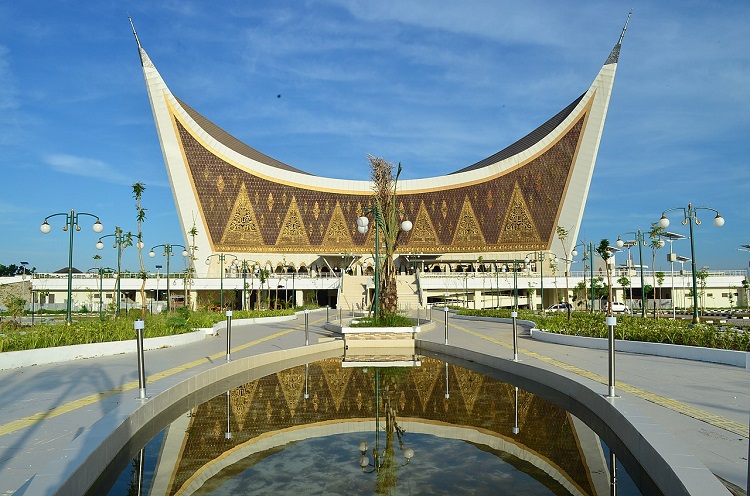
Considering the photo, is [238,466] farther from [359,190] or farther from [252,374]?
[359,190]

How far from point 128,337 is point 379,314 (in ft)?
22.7

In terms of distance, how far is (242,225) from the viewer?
165 feet

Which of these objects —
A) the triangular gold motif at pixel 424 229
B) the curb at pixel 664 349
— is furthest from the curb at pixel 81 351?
the triangular gold motif at pixel 424 229

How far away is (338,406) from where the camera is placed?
7246mm

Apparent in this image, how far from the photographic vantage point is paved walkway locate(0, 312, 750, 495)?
4.61m

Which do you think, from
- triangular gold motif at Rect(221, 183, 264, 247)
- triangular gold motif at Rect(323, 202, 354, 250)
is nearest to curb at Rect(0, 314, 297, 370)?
triangular gold motif at Rect(221, 183, 264, 247)

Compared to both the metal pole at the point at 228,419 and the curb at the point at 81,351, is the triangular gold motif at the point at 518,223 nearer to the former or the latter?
the curb at the point at 81,351

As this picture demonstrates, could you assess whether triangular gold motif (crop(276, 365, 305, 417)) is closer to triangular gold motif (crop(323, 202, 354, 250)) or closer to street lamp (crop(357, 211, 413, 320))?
street lamp (crop(357, 211, 413, 320))

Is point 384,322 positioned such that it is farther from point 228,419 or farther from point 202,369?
point 228,419

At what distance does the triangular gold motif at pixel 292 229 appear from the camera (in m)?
51.9

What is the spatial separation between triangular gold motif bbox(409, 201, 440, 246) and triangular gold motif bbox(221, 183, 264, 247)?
1371 cm

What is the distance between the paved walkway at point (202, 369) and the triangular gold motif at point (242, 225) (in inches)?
1479

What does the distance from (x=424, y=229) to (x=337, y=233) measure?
7671 millimetres

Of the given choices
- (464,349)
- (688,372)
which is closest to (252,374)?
(464,349)
